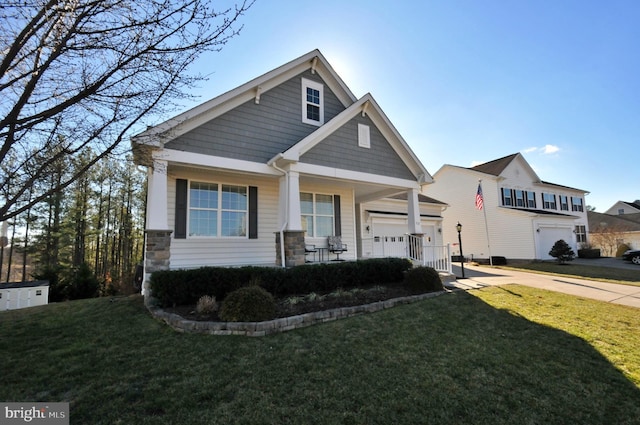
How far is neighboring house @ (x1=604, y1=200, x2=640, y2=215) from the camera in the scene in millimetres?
42584

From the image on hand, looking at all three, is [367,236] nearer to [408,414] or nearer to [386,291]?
[386,291]

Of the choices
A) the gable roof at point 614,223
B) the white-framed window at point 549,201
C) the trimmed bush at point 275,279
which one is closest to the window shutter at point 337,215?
the trimmed bush at point 275,279

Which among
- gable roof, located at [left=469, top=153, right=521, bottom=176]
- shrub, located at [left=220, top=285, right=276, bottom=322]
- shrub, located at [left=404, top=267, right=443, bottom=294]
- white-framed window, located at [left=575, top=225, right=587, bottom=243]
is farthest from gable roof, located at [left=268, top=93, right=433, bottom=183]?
white-framed window, located at [left=575, top=225, right=587, bottom=243]

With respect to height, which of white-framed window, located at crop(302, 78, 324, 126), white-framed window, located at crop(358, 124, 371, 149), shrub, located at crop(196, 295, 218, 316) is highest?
white-framed window, located at crop(302, 78, 324, 126)

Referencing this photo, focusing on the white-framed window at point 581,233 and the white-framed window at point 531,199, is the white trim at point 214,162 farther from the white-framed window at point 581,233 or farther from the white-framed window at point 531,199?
the white-framed window at point 581,233

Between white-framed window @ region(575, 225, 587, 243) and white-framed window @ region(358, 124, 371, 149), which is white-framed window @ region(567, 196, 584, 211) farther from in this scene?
white-framed window @ region(358, 124, 371, 149)

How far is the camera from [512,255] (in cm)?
2150

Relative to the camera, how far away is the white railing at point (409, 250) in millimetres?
11188

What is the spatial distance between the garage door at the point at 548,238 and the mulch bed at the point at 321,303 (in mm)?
18180

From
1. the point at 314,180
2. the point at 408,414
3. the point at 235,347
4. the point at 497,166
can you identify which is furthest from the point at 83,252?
the point at 497,166

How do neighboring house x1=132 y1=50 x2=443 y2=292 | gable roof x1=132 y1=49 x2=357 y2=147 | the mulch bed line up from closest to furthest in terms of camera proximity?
the mulch bed < gable roof x1=132 y1=49 x2=357 y2=147 < neighboring house x1=132 y1=50 x2=443 y2=292

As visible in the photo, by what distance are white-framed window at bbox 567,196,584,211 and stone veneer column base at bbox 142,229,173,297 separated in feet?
113

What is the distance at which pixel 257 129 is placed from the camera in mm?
9109

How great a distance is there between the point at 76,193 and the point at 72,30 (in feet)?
67.6
